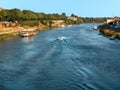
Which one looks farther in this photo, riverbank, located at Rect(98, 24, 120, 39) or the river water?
riverbank, located at Rect(98, 24, 120, 39)

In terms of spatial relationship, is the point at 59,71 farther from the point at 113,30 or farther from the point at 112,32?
the point at 113,30

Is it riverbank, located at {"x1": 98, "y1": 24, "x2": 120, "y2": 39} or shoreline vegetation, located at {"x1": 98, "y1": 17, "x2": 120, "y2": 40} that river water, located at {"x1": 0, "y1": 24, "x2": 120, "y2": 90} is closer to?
riverbank, located at {"x1": 98, "y1": 24, "x2": 120, "y2": 39}

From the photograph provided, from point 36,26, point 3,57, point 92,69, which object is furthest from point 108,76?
point 36,26

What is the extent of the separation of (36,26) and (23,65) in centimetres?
8740

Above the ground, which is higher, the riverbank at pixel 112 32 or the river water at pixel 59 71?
the river water at pixel 59 71

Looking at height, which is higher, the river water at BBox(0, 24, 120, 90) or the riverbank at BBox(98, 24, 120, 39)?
the river water at BBox(0, 24, 120, 90)

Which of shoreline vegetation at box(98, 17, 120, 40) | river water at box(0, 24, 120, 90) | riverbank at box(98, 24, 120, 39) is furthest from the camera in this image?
shoreline vegetation at box(98, 17, 120, 40)

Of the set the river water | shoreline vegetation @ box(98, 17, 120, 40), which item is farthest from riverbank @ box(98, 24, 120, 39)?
the river water

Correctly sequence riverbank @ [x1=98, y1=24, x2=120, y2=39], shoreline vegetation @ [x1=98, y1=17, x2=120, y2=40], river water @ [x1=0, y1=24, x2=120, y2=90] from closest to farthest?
river water @ [x1=0, y1=24, x2=120, y2=90] < riverbank @ [x1=98, y1=24, x2=120, y2=39] < shoreline vegetation @ [x1=98, y1=17, x2=120, y2=40]

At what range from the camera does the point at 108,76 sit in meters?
29.1

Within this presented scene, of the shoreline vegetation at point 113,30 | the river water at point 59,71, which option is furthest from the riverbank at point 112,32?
the river water at point 59,71

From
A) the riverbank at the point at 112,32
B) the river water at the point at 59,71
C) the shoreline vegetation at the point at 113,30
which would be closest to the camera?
the river water at the point at 59,71

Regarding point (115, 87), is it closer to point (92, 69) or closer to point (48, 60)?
point (92, 69)

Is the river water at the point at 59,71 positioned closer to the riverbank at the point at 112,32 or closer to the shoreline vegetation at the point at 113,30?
the riverbank at the point at 112,32
